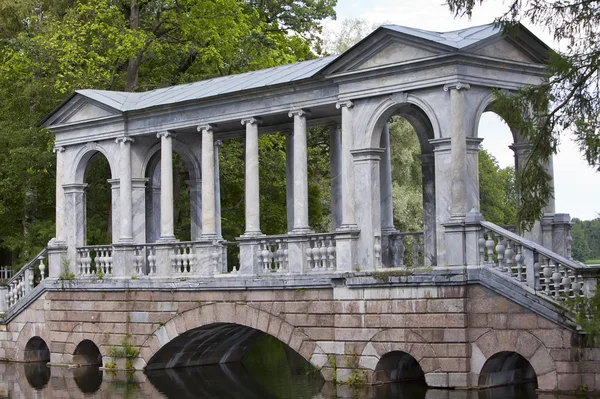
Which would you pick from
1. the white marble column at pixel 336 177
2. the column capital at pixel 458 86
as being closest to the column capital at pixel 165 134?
the white marble column at pixel 336 177

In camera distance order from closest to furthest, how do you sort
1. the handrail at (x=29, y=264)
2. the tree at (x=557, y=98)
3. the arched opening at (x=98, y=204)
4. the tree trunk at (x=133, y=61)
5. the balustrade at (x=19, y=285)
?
the tree at (x=557, y=98) → the handrail at (x=29, y=264) → the balustrade at (x=19, y=285) → the arched opening at (x=98, y=204) → the tree trunk at (x=133, y=61)

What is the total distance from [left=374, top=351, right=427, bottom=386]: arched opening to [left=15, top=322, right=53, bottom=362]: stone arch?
8732mm

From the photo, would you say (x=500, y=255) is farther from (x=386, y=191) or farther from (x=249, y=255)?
(x=249, y=255)

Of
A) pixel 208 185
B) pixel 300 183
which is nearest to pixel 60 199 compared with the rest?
pixel 208 185

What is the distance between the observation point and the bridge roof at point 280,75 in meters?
17.1

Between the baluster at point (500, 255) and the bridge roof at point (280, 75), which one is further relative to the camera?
the bridge roof at point (280, 75)

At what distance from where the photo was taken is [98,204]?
103 feet

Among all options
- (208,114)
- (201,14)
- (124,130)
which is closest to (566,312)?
(208,114)

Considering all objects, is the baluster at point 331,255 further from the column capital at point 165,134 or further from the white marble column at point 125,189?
the white marble column at point 125,189

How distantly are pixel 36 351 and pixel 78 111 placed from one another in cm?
559

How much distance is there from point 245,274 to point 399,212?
48.6ft

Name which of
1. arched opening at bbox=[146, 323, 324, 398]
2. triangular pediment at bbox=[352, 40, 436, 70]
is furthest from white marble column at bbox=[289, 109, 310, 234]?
arched opening at bbox=[146, 323, 324, 398]

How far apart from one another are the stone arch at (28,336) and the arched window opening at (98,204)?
4.62 meters

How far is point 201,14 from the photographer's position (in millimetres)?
30172
